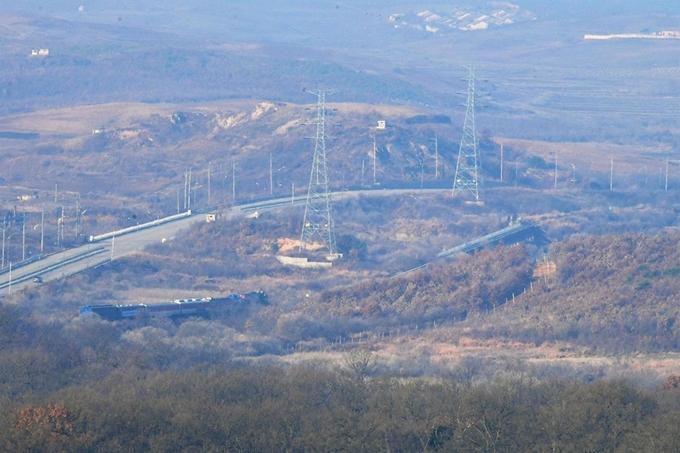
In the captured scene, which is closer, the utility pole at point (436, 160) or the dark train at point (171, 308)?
the dark train at point (171, 308)

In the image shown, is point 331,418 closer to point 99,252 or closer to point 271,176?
point 99,252

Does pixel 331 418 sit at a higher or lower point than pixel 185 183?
Answer: higher

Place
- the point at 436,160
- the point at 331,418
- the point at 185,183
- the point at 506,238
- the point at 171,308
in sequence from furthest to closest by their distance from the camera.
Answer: the point at 436,160, the point at 185,183, the point at 506,238, the point at 171,308, the point at 331,418

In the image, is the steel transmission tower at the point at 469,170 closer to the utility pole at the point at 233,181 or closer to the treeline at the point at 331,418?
the utility pole at the point at 233,181

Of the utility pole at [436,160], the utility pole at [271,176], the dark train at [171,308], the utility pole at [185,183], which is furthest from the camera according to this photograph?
the utility pole at [436,160]

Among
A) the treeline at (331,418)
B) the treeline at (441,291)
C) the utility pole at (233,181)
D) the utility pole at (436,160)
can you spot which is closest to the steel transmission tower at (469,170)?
the utility pole at (436,160)

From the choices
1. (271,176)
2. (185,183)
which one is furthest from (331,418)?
(271,176)
